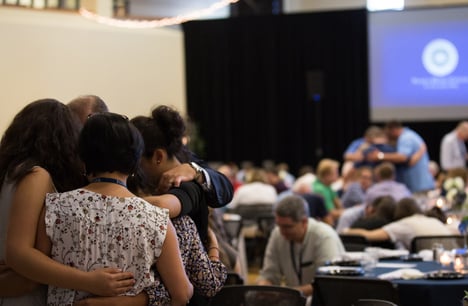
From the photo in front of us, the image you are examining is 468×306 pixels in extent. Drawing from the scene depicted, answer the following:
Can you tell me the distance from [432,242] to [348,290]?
1946mm

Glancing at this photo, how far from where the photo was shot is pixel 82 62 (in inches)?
418

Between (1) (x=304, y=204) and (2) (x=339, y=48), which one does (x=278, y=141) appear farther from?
(1) (x=304, y=204)

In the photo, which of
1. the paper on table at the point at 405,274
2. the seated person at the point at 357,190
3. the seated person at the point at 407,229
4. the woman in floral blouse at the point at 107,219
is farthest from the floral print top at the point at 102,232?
the seated person at the point at 357,190

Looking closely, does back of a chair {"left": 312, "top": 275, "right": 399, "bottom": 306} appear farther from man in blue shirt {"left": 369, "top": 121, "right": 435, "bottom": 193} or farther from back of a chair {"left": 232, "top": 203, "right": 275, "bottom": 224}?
man in blue shirt {"left": 369, "top": 121, "right": 435, "bottom": 193}

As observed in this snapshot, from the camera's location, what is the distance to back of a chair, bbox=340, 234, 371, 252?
6.43 m

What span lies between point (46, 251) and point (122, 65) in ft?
29.1

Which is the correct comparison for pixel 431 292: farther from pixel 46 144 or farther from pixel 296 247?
pixel 46 144

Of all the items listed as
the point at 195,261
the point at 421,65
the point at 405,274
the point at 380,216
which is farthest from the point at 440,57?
the point at 195,261

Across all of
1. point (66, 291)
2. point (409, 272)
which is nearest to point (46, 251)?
point (66, 291)

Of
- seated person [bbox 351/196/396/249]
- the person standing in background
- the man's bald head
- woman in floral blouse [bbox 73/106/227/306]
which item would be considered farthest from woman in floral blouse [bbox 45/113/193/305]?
the person standing in background

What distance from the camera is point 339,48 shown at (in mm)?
17078

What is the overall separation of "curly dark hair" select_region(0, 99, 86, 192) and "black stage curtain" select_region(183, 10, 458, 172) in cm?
1413

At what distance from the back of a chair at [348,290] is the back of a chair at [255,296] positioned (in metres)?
0.60

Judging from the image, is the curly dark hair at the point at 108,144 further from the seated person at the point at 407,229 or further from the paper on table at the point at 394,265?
the seated person at the point at 407,229
